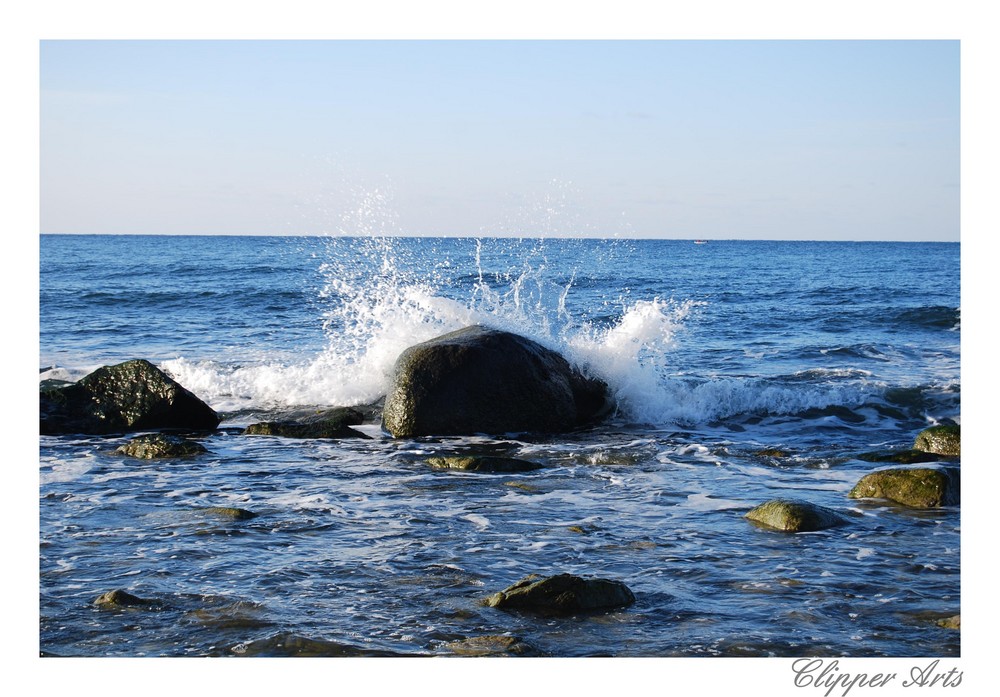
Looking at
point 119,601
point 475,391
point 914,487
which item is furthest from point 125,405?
point 914,487

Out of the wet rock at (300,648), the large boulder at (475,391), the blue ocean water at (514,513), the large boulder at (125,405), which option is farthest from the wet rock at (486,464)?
the wet rock at (300,648)

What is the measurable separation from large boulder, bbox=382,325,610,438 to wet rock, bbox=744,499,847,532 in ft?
12.5

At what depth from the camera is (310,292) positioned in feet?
90.5

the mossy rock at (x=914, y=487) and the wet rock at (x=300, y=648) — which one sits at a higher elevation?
the mossy rock at (x=914, y=487)

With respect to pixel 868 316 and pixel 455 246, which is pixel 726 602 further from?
pixel 455 246

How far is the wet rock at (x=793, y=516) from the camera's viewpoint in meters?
6.46

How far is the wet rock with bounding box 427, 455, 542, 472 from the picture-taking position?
826cm

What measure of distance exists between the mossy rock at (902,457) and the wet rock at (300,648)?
5870 millimetres

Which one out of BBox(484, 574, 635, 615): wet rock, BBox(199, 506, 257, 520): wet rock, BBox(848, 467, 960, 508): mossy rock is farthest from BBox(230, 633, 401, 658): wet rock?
BBox(848, 467, 960, 508): mossy rock

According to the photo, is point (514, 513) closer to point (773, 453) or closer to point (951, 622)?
point (951, 622)

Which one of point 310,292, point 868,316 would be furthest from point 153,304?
point 868,316

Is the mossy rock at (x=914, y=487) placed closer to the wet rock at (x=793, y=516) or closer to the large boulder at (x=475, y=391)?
the wet rock at (x=793, y=516)

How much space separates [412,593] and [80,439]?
229 inches

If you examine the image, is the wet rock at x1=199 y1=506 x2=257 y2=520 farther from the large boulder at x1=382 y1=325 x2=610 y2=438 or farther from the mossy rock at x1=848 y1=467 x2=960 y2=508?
the mossy rock at x1=848 y1=467 x2=960 y2=508
